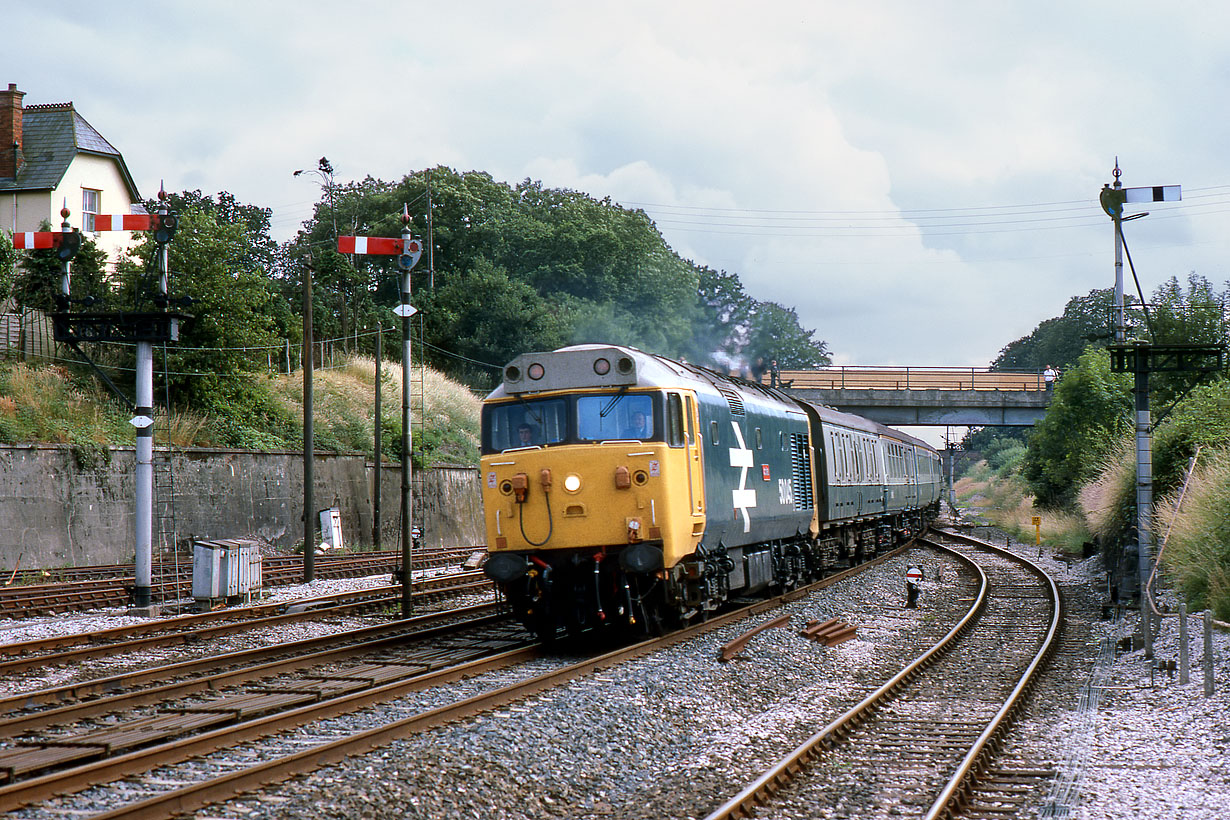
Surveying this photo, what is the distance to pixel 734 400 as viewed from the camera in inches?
599

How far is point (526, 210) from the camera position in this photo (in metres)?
60.8

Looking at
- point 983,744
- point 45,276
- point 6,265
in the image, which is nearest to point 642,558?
point 983,744

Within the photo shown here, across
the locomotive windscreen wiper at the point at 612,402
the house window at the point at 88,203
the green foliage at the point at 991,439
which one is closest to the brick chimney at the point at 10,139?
the house window at the point at 88,203

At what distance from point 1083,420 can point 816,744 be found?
31.8 meters

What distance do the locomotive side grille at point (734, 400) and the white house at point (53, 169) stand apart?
26.8 m

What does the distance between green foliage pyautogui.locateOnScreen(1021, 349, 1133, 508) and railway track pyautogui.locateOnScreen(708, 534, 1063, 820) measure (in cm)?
Answer: 2052

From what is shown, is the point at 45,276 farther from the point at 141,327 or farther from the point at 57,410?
the point at 141,327

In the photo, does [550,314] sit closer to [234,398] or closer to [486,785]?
[234,398]

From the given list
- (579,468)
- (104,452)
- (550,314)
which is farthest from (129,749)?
(550,314)

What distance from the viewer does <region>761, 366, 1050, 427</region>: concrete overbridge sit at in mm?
44938

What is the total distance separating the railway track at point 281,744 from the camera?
657 cm

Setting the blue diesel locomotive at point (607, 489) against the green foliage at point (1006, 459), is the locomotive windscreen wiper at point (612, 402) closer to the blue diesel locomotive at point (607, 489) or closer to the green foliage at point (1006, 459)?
the blue diesel locomotive at point (607, 489)

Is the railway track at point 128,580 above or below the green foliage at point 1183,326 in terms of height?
below

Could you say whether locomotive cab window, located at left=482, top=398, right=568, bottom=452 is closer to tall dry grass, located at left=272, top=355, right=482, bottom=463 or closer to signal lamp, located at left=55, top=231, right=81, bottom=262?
signal lamp, located at left=55, top=231, right=81, bottom=262
